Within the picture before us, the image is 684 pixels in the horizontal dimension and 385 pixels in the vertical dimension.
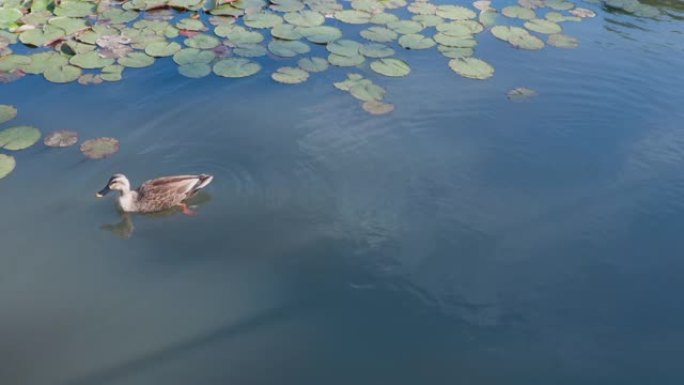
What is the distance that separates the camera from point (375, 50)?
27.4 ft

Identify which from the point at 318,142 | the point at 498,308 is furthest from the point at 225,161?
the point at 498,308

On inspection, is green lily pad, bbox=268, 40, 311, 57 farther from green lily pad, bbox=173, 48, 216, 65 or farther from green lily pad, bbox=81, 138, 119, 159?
green lily pad, bbox=81, 138, 119, 159

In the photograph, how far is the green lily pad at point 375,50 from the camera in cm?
824

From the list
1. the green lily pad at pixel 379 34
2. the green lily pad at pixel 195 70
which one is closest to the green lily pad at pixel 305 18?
the green lily pad at pixel 379 34

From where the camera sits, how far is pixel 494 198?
6.14 metres

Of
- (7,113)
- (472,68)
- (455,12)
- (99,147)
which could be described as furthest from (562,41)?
(7,113)

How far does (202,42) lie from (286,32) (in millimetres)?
1182

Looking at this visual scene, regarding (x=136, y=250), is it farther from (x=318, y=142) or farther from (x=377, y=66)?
(x=377, y=66)

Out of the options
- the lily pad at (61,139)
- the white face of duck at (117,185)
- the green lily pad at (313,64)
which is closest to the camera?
the white face of duck at (117,185)

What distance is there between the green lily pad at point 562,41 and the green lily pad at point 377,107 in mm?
3054

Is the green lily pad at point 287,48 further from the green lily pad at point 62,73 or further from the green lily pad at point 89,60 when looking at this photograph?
the green lily pad at point 62,73

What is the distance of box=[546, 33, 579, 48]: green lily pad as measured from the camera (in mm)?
8758

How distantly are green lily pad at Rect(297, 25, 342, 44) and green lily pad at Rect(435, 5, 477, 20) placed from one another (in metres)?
1.72

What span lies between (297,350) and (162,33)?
568 centimetres
